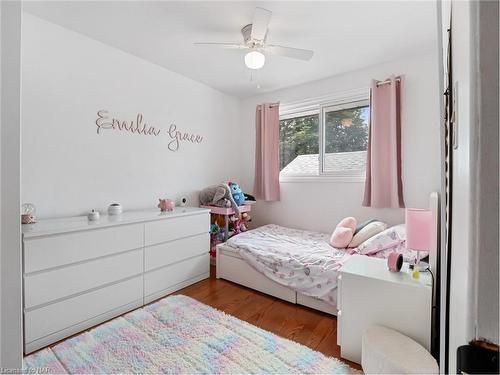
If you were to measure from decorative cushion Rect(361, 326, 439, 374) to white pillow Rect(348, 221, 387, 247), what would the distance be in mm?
1090

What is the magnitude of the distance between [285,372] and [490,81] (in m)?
1.67

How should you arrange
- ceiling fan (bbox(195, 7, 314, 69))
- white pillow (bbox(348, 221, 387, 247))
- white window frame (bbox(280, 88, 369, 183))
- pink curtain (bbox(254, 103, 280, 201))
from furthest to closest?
pink curtain (bbox(254, 103, 280, 201)) → white window frame (bbox(280, 88, 369, 183)) → white pillow (bbox(348, 221, 387, 247)) → ceiling fan (bbox(195, 7, 314, 69))

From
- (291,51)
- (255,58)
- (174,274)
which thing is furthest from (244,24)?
(174,274)

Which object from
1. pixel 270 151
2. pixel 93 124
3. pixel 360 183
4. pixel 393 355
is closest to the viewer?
pixel 393 355

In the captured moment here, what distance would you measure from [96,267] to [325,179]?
8.92ft

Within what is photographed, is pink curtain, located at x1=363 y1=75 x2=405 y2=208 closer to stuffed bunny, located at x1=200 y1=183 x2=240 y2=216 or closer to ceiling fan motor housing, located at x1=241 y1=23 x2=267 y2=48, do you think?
ceiling fan motor housing, located at x1=241 y1=23 x2=267 y2=48

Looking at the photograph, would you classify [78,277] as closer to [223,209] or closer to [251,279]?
[251,279]

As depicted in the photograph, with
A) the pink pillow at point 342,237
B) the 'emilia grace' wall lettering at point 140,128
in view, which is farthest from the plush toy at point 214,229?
the pink pillow at point 342,237

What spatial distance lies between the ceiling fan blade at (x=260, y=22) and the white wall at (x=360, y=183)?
1.57 meters

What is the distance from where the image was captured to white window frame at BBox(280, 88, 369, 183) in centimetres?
298

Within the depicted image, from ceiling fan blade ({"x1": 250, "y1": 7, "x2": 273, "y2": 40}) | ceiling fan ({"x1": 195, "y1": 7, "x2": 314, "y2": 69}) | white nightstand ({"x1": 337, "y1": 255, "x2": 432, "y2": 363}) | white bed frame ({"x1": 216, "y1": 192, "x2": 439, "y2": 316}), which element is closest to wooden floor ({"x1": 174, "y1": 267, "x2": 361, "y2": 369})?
white bed frame ({"x1": 216, "y1": 192, "x2": 439, "y2": 316})

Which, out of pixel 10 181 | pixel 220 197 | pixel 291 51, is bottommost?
pixel 220 197

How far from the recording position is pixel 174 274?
244cm

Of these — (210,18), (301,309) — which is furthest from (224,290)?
(210,18)
